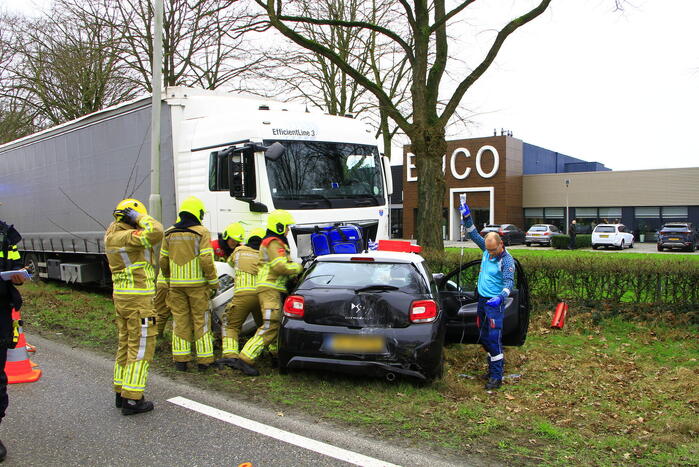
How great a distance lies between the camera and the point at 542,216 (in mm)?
44156

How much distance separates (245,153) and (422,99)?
241 inches

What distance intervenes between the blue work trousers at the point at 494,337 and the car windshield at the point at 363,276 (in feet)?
2.63

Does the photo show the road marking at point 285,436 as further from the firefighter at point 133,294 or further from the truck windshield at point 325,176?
the truck windshield at point 325,176

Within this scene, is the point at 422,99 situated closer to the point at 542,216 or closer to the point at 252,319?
the point at 252,319

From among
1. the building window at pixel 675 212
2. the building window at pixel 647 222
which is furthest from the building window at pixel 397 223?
the building window at pixel 675 212

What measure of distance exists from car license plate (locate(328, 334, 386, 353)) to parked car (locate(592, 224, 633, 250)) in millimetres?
32063

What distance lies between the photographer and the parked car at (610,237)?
33438 mm

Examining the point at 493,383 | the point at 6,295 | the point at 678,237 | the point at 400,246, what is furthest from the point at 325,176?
the point at 678,237

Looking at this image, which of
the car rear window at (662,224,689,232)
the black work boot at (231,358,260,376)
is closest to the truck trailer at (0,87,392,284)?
the black work boot at (231,358,260,376)

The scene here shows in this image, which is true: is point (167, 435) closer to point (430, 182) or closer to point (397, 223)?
point (430, 182)

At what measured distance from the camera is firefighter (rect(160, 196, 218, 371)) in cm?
566

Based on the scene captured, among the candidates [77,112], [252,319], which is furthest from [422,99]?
[77,112]

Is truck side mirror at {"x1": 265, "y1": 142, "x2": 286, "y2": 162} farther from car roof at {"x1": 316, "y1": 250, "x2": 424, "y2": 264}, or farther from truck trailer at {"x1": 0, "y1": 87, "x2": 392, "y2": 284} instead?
car roof at {"x1": 316, "y1": 250, "x2": 424, "y2": 264}

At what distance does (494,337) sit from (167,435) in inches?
132
